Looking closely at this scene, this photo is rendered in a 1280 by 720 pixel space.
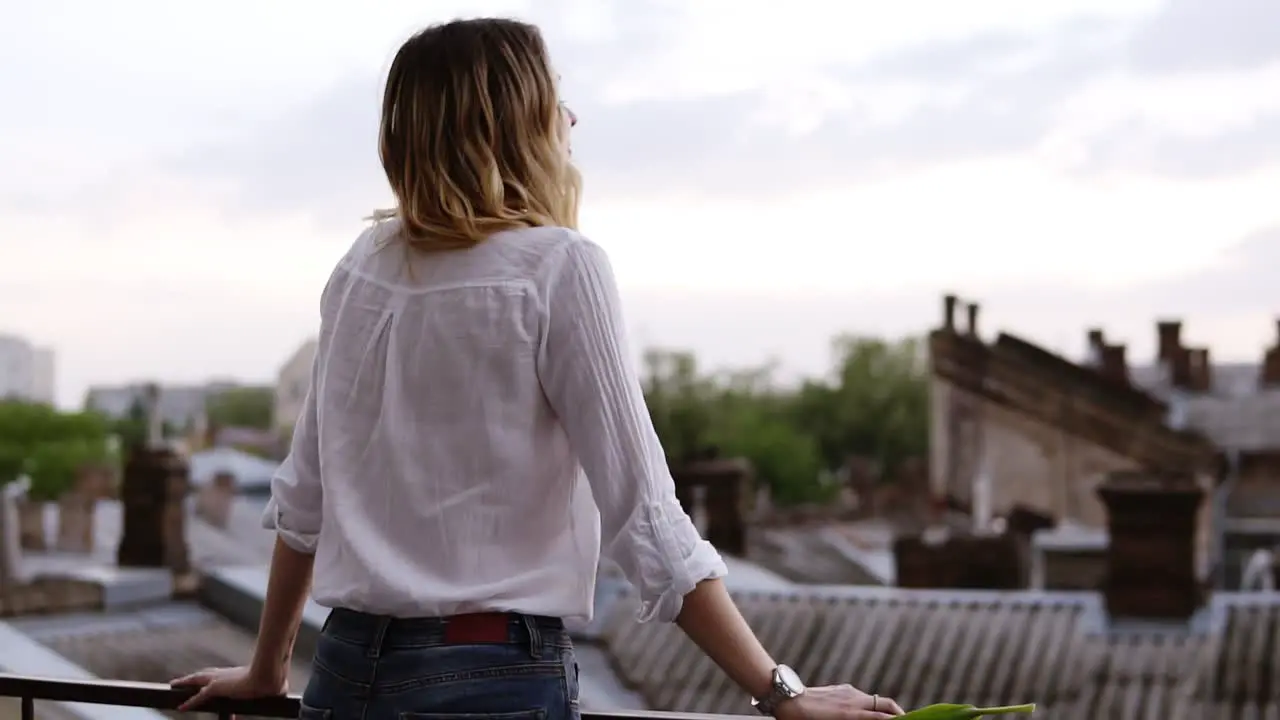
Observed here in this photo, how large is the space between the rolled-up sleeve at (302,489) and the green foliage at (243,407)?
220ft

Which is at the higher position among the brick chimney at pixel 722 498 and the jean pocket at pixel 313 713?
the jean pocket at pixel 313 713

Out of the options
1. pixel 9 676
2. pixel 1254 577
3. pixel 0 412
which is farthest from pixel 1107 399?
pixel 0 412

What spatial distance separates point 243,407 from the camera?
71.4m

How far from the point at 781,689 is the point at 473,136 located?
640 millimetres

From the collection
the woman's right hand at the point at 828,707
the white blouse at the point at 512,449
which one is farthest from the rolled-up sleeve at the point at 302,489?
the woman's right hand at the point at 828,707

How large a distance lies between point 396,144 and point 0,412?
52501mm

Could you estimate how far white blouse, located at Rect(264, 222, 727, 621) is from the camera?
1.71 meters

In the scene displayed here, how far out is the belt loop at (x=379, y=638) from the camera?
68.2 inches

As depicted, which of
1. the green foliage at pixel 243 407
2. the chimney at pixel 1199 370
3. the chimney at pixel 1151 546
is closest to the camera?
the chimney at pixel 1151 546

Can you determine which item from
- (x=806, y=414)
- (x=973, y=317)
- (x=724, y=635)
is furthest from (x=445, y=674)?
(x=806, y=414)

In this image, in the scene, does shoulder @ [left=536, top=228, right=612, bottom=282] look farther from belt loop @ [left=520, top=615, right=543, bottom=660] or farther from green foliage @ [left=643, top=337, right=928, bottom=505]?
green foliage @ [left=643, top=337, right=928, bottom=505]

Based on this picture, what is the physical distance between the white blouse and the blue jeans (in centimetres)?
3

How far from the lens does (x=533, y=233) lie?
1733mm

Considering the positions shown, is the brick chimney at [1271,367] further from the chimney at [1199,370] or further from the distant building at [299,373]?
the distant building at [299,373]
